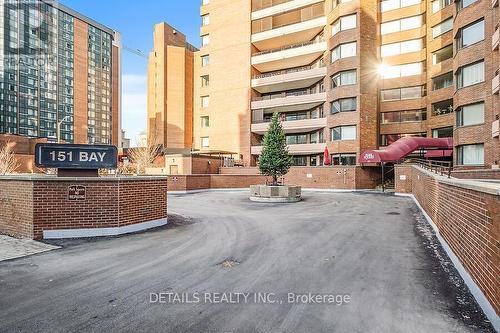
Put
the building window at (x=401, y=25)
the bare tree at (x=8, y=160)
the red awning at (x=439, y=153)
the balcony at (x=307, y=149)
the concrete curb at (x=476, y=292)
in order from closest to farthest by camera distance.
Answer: the concrete curb at (x=476, y=292) < the red awning at (x=439, y=153) < the building window at (x=401, y=25) < the balcony at (x=307, y=149) < the bare tree at (x=8, y=160)

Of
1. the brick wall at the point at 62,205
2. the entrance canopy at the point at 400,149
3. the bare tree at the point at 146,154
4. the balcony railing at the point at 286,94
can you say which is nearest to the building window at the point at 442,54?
the entrance canopy at the point at 400,149

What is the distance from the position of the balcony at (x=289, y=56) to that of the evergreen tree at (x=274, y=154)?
19952mm

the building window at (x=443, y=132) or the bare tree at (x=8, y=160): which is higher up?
the building window at (x=443, y=132)

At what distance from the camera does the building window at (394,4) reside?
1380 inches

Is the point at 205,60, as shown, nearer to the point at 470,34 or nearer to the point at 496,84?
the point at 470,34

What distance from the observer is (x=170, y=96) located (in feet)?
174

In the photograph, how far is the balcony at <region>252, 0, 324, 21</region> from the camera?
125 feet

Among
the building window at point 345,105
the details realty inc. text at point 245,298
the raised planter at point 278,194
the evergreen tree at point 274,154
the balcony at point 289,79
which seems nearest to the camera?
the details realty inc. text at point 245,298

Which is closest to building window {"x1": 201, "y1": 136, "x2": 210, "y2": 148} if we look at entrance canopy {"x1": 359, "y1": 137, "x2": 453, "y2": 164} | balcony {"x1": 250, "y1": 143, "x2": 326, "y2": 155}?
balcony {"x1": 250, "y1": 143, "x2": 326, "y2": 155}

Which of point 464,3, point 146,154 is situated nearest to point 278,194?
point 464,3

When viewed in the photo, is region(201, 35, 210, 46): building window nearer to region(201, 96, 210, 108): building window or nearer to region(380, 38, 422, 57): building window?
region(201, 96, 210, 108): building window

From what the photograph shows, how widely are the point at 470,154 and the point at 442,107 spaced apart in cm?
1124

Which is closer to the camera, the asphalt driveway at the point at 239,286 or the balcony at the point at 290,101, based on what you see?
the asphalt driveway at the point at 239,286

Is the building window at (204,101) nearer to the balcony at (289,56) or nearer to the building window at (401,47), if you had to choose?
the balcony at (289,56)
